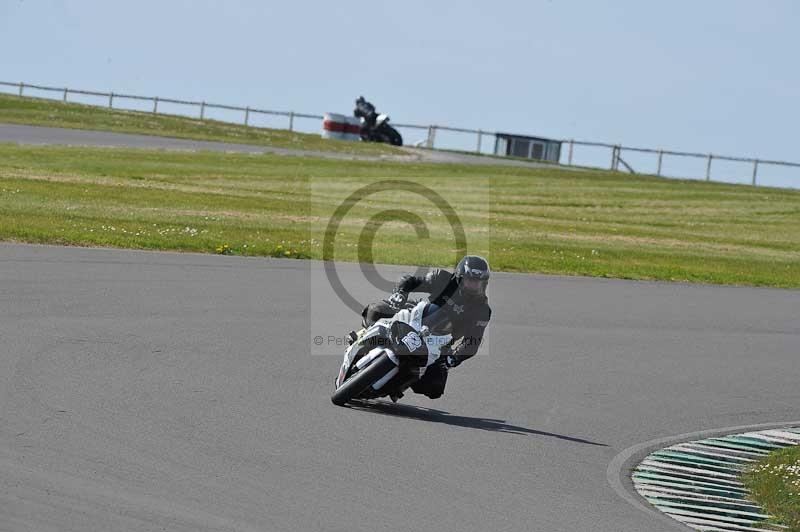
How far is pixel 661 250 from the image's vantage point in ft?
97.8

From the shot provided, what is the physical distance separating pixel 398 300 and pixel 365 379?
2.43ft

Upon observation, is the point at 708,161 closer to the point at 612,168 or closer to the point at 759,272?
the point at 612,168

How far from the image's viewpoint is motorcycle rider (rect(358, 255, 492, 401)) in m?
11.1

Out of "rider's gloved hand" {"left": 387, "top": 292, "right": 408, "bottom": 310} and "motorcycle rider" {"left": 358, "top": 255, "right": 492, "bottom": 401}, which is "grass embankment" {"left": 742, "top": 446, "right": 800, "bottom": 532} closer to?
"motorcycle rider" {"left": 358, "top": 255, "right": 492, "bottom": 401}

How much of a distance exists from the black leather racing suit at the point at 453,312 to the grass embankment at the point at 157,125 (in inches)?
1440

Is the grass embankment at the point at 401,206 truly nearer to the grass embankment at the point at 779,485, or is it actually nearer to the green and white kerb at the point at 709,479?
the green and white kerb at the point at 709,479

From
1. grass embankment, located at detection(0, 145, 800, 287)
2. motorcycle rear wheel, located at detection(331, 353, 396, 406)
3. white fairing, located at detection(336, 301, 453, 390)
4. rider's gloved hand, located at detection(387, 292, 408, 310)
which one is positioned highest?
grass embankment, located at detection(0, 145, 800, 287)

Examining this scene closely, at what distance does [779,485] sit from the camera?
10102mm

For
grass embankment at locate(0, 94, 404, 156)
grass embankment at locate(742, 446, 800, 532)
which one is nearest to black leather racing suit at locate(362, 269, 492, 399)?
grass embankment at locate(742, 446, 800, 532)

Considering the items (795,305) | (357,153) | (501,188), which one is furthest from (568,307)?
(357,153)

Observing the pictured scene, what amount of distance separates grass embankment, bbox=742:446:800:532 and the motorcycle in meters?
2.59

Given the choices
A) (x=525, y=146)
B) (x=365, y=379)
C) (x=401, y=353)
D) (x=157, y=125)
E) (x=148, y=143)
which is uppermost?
(x=525, y=146)

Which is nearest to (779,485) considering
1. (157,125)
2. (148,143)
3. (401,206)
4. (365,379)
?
(365,379)

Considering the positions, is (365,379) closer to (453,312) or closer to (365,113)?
(453,312)
